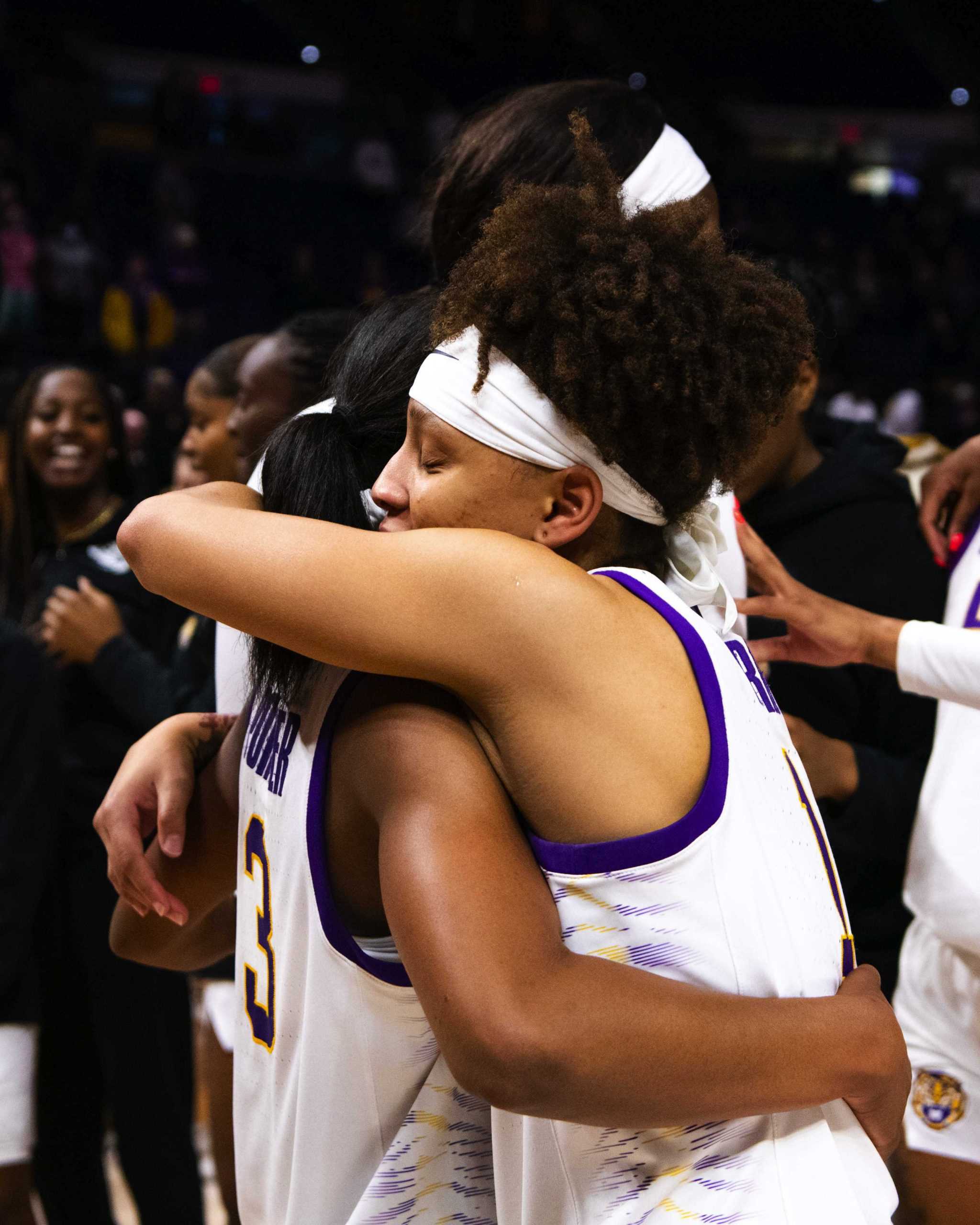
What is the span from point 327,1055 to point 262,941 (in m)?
0.14

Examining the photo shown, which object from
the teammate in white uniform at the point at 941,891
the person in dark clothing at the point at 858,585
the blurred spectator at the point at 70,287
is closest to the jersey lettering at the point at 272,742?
the teammate in white uniform at the point at 941,891

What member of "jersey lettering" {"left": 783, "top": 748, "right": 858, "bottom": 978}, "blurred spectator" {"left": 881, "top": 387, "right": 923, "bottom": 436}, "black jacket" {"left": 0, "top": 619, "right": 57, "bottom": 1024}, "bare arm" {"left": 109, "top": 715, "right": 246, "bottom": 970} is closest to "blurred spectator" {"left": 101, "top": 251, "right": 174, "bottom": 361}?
"blurred spectator" {"left": 881, "top": 387, "right": 923, "bottom": 436}

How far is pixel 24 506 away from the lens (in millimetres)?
3652

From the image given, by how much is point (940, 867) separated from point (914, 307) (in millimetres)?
13068

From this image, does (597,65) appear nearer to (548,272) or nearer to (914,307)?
(914,307)

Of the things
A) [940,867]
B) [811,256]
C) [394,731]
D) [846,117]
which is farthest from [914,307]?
[394,731]

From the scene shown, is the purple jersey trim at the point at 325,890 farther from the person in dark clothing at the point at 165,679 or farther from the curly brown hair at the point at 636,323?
the person in dark clothing at the point at 165,679

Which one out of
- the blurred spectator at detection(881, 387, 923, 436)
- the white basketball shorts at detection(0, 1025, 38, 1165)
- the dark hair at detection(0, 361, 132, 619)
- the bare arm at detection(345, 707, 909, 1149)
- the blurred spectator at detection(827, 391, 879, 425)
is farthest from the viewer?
the blurred spectator at detection(881, 387, 923, 436)

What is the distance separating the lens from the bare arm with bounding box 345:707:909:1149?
0.94 metres

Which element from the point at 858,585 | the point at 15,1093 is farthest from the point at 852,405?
the point at 15,1093

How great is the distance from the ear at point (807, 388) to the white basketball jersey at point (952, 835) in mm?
375

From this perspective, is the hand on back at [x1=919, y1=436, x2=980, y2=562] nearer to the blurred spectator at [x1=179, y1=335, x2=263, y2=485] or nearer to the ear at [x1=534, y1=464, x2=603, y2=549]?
the ear at [x1=534, y1=464, x2=603, y2=549]

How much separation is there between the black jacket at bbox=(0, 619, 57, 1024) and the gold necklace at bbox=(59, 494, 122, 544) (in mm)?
914

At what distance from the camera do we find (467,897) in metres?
0.95
